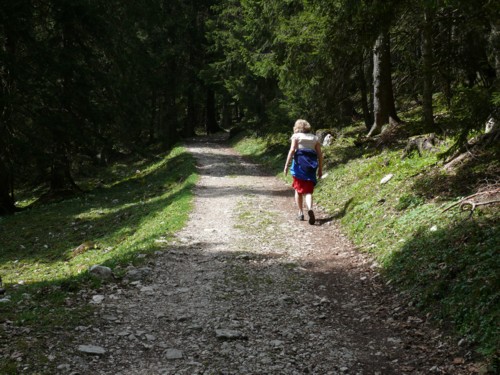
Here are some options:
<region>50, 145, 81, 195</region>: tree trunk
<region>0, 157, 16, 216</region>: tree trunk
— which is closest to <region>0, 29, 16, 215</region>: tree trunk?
<region>0, 157, 16, 216</region>: tree trunk

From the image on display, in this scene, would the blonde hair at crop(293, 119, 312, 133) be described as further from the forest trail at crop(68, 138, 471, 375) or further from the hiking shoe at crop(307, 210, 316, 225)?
the forest trail at crop(68, 138, 471, 375)

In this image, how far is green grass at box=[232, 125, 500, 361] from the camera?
449cm

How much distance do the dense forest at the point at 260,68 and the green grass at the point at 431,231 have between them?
4.19 feet

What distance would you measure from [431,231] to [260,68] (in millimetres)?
11621

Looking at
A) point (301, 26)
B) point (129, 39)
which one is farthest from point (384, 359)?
point (129, 39)

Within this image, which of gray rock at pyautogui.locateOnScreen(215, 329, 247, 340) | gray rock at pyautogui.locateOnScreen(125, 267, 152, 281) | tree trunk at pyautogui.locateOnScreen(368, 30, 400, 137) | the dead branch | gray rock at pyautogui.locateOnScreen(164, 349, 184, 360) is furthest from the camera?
tree trunk at pyautogui.locateOnScreen(368, 30, 400, 137)

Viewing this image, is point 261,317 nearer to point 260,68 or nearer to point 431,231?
point 431,231

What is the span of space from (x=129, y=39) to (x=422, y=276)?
19480mm

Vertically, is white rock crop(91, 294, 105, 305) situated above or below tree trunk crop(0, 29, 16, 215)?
below

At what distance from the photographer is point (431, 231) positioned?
6.41 metres

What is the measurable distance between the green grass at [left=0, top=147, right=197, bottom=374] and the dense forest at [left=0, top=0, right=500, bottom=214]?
6.70 ft

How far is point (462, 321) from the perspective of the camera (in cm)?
439

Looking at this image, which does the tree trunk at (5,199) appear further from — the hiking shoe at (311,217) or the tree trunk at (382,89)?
the tree trunk at (382,89)

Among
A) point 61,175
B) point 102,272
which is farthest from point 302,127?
point 61,175
